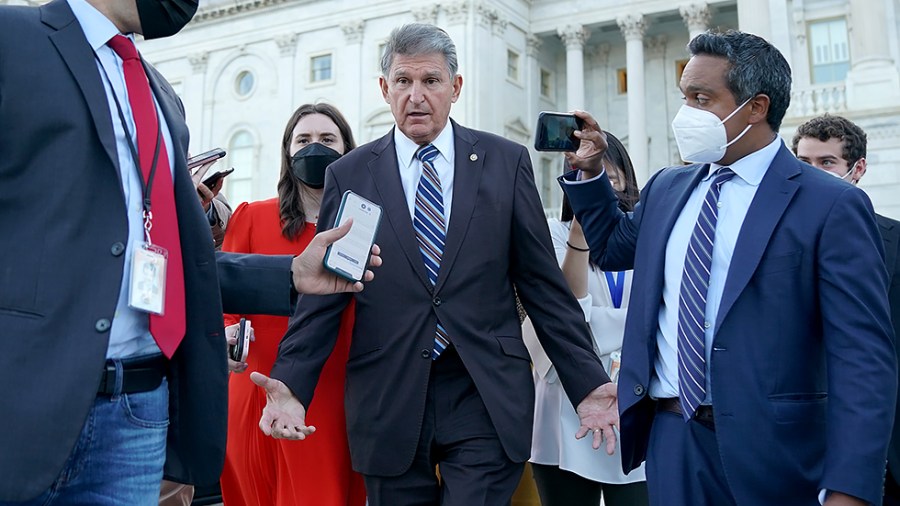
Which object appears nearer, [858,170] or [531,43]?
[858,170]

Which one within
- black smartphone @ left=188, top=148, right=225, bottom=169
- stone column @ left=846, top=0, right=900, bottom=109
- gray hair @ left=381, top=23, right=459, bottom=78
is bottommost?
black smartphone @ left=188, top=148, right=225, bottom=169

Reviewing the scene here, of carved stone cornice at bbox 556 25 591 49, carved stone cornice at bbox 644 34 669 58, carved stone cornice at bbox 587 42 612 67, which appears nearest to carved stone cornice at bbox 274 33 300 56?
carved stone cornice at bbox 556 25 591 49

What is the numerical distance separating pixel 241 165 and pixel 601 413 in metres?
33.0

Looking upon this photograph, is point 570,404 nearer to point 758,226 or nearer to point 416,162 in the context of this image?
point 416,162

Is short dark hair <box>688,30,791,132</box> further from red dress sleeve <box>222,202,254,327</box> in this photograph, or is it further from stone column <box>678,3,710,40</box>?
stone column <box>678,3,710,40</box>

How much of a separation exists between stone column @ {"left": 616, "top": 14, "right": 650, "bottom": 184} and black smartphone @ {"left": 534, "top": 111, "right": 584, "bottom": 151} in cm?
2659

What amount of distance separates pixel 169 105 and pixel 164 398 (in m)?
0.87

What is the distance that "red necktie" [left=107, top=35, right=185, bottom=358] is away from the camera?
223cm

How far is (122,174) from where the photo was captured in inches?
86.7

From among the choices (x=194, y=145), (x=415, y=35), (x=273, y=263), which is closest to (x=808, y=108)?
(x=415, y=35)

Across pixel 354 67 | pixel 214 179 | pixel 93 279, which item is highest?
pixel 354 67

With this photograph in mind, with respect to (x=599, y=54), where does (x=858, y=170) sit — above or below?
below

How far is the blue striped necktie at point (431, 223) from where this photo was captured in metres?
3.36

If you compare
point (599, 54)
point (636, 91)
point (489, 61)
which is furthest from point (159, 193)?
point (599, 54)
